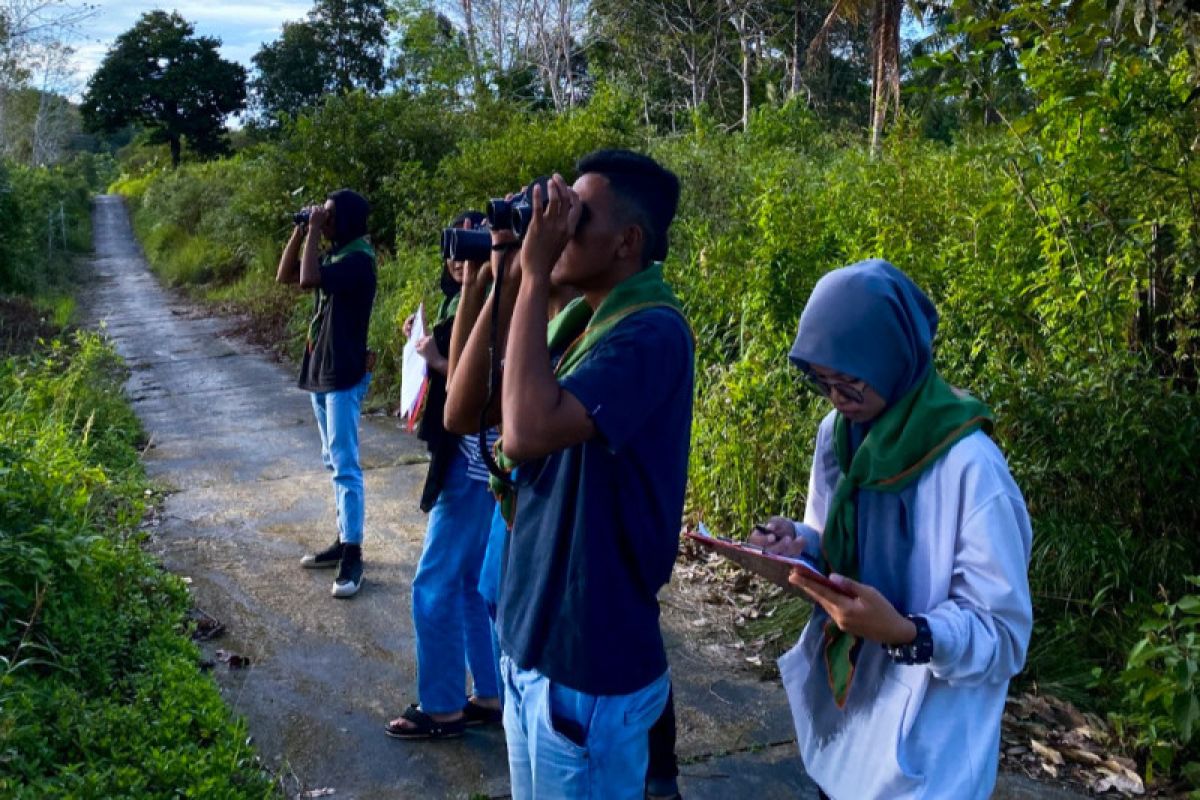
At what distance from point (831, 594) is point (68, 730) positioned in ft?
8.95

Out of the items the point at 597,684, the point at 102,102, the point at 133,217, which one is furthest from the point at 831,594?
the point at 102,102

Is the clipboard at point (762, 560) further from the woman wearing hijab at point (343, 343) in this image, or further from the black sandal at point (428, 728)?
the woman wearing hijab at point (343, 343)

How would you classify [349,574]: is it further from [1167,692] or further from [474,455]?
[1167,692]

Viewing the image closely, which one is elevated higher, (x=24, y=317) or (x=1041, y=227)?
(x=1041, y=227)

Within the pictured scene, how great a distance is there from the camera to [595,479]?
218 centimetres

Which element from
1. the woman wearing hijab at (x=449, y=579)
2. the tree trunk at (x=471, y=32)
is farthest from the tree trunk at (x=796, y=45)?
the woman wearing hijab at (x=449, y=579)

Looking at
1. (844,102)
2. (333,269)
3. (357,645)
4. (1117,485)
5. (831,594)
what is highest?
(844,102)

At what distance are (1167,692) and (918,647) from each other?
175cm

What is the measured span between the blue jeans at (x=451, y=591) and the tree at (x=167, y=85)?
44.6 meters

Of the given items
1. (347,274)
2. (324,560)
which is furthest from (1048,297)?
(324,560)

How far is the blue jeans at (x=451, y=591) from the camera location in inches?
145

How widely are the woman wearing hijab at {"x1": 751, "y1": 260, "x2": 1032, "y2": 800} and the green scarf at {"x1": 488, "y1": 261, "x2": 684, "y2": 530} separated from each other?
33 cm

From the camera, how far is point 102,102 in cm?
4400

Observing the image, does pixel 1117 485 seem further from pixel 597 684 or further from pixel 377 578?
pixel 377 578
